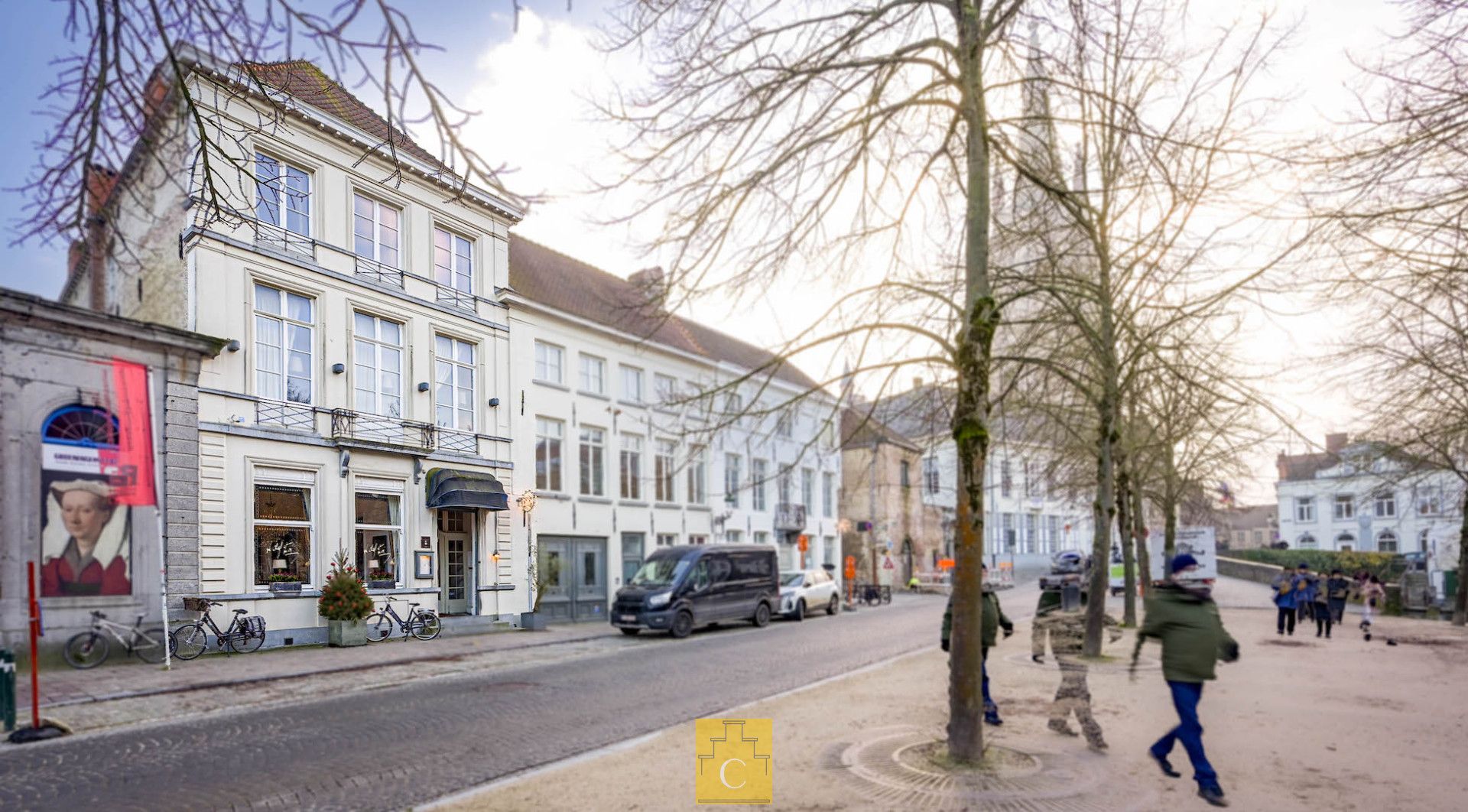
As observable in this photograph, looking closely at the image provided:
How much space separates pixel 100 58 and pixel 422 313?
63.7ft

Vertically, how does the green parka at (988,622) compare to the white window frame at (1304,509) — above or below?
above

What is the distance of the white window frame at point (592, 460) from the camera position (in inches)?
1107

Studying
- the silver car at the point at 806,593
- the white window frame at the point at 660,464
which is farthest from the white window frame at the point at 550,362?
the silver car at the point at 806,593

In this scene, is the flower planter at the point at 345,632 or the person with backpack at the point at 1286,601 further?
the person with backpack at the point at 1286,601

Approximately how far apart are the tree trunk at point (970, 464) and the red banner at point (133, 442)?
13.4m

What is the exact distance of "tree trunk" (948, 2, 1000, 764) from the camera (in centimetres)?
758

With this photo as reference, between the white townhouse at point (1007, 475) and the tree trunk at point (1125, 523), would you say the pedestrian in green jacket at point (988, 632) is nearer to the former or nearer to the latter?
the white townhouse at point (1007, 475)

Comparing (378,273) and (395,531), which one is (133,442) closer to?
(395,531)

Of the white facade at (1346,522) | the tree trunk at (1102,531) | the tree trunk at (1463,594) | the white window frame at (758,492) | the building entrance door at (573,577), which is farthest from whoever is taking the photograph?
the white facade at (1346,522)

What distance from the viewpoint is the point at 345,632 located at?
752 inches

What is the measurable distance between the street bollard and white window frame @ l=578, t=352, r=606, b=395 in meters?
18.4

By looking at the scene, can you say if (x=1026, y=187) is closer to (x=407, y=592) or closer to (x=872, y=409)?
(x=872, y=409)

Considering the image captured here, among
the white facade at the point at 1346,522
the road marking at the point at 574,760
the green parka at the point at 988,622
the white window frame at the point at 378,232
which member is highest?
the white window frame at the point at 378,232

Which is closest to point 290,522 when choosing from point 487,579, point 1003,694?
point 487,579
